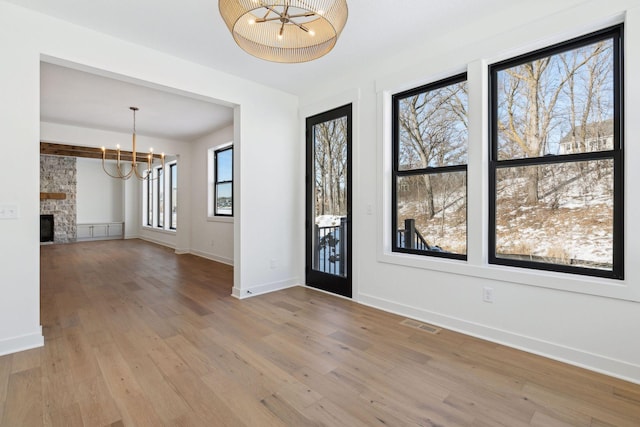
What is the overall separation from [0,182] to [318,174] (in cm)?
300

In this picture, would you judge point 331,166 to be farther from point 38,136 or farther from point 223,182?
point 223,182

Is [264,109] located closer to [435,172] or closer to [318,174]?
[318,174]

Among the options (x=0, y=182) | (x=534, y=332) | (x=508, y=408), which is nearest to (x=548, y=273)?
(x=534, y=332)

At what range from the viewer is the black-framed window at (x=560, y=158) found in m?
2.14

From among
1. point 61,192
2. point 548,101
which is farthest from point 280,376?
point 61,192

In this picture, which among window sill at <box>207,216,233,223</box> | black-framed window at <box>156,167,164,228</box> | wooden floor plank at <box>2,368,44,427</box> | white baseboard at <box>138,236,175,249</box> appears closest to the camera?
wooden floor plank at <box>2,368,44,427</box>

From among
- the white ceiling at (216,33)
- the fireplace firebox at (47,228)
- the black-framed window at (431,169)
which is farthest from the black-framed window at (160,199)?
the black-framed window at (431,169)

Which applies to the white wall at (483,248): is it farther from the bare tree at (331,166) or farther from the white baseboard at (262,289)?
the white baseboard at (262,289)

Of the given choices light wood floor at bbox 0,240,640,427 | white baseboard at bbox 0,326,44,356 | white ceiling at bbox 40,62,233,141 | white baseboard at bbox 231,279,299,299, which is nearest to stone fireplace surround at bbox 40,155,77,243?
white ceiling at bbox 40,62,233,141

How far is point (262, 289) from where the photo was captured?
3.96 m

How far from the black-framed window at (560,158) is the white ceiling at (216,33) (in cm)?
45

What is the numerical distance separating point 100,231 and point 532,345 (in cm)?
1180

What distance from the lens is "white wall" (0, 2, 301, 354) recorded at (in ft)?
7.63

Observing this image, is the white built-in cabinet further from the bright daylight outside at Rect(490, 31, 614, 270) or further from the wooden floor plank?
the bright daylight outside at Rect(490, 31, 614, 270)
